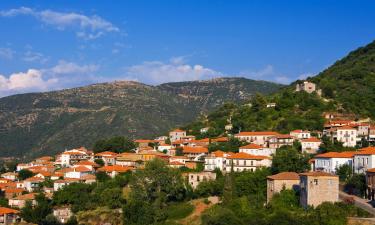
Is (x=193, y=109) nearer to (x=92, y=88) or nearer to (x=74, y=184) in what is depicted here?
(x=92, y=88)

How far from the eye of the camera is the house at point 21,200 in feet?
213

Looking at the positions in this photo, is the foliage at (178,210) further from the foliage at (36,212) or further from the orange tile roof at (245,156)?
the foliage at (36,212)

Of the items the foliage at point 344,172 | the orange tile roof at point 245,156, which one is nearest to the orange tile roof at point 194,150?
the orange tile roof at point 245,156

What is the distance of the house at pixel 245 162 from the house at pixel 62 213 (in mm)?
16530

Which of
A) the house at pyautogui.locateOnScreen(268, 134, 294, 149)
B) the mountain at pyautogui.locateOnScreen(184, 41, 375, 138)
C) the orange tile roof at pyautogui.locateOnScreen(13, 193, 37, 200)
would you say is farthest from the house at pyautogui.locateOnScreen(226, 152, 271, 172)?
the orange tile roof at pyautogui.locateOnScreen(13, 193, 37, 200)

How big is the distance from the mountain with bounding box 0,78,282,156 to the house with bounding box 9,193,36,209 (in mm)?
61144

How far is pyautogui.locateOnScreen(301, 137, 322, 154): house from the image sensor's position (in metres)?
65.1

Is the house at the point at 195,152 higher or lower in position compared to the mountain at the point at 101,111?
lower

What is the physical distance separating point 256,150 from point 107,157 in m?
20.5

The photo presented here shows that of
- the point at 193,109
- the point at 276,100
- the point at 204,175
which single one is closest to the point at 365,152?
the point at 204,175

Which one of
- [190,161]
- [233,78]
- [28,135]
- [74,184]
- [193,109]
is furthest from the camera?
[233,78]

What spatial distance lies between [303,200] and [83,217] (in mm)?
23410

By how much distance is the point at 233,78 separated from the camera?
194625 mm

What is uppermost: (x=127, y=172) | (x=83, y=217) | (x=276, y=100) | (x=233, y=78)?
(x=233, y=78)
